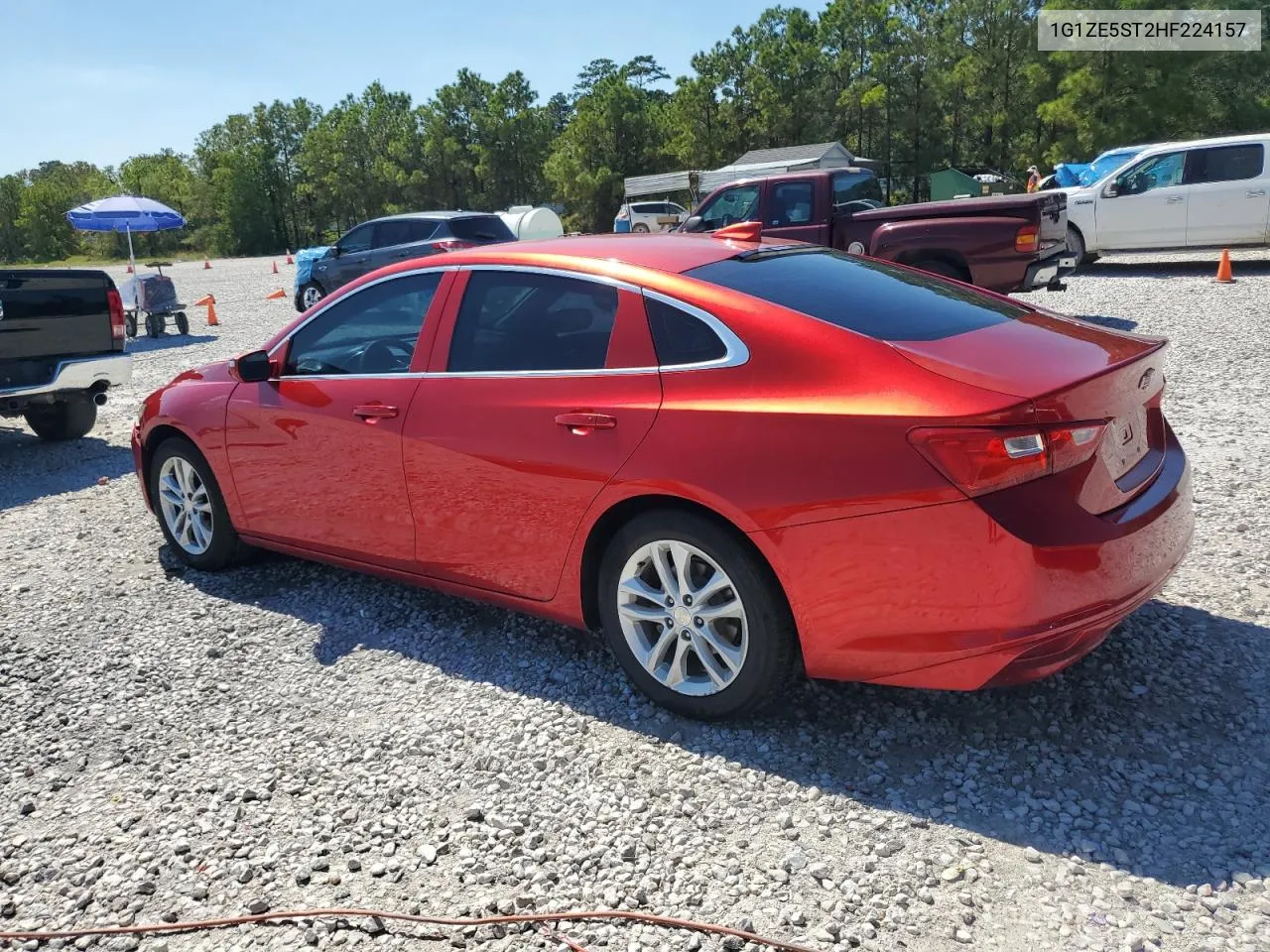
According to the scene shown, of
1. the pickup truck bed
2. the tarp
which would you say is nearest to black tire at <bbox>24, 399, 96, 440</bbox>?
the pickup truck bed

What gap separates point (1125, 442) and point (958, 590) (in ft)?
2.64

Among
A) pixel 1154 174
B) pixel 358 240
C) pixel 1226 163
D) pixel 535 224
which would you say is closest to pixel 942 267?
pixel 1154 174

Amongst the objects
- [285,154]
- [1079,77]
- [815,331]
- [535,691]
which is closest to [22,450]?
[535,691]

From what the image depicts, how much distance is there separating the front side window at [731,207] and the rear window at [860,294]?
9755 millimetres

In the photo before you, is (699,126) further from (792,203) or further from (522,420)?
(522,420)

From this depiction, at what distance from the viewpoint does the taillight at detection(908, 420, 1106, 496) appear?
269 centimetres

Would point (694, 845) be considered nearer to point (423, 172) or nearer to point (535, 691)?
point (535, 691)

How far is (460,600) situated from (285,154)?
9060 centimetres

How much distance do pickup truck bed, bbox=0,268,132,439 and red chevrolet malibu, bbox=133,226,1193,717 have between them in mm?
4444

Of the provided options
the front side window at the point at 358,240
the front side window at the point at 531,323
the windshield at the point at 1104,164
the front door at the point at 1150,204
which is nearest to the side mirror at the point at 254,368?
the front side window at the point at 531,323

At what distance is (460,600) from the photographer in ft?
15.2

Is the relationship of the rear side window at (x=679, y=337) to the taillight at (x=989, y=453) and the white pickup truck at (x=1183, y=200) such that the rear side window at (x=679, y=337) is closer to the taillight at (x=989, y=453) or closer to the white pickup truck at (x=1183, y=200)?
the taillight at (x=989, y=453)

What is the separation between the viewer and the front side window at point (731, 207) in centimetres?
1345

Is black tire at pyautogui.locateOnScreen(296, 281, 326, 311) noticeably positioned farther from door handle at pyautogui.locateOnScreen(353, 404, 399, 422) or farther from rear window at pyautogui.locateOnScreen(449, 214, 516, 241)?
door handle at pyautogui.locateOnScreen(353, 404, 399, 422)
